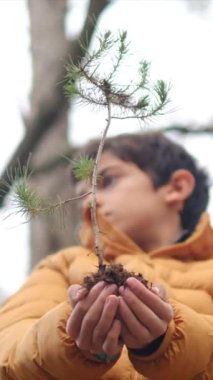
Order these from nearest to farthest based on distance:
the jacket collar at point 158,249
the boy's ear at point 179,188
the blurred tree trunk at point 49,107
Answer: the jacket collar at point 158,249
the boy's ear at point 179,188
the blurred tree trunk at point 49,107

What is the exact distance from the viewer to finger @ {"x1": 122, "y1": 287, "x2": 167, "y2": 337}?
1782mm

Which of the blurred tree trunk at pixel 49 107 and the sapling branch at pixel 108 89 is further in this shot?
the blurred tree trunk at pixel 49 107

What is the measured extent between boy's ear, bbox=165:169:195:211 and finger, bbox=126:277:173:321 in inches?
44.4

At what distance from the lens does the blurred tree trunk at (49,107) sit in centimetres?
419

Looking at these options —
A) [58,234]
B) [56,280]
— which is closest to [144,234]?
[56,280]

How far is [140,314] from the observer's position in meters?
1.79

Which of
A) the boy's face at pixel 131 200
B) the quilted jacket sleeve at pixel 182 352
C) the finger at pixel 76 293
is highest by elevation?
the boy's face at pixel 131 200

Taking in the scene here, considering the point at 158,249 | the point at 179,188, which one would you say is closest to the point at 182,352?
the point at 158,249

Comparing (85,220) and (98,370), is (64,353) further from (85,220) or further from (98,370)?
(85,220)

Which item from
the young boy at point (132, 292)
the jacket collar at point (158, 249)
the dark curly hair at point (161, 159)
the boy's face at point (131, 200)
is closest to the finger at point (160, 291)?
the young boy at point (132, 292)

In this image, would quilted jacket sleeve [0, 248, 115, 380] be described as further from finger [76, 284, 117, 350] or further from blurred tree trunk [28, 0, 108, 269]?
blurred tree trunk [28, 0, 108, 269]

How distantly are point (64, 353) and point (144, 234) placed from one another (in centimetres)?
97

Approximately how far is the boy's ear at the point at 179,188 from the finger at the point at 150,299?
1128 millimetres

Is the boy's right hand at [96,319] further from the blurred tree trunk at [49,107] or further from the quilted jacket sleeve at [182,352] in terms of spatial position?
the blurred tree trunk at [49,107]
